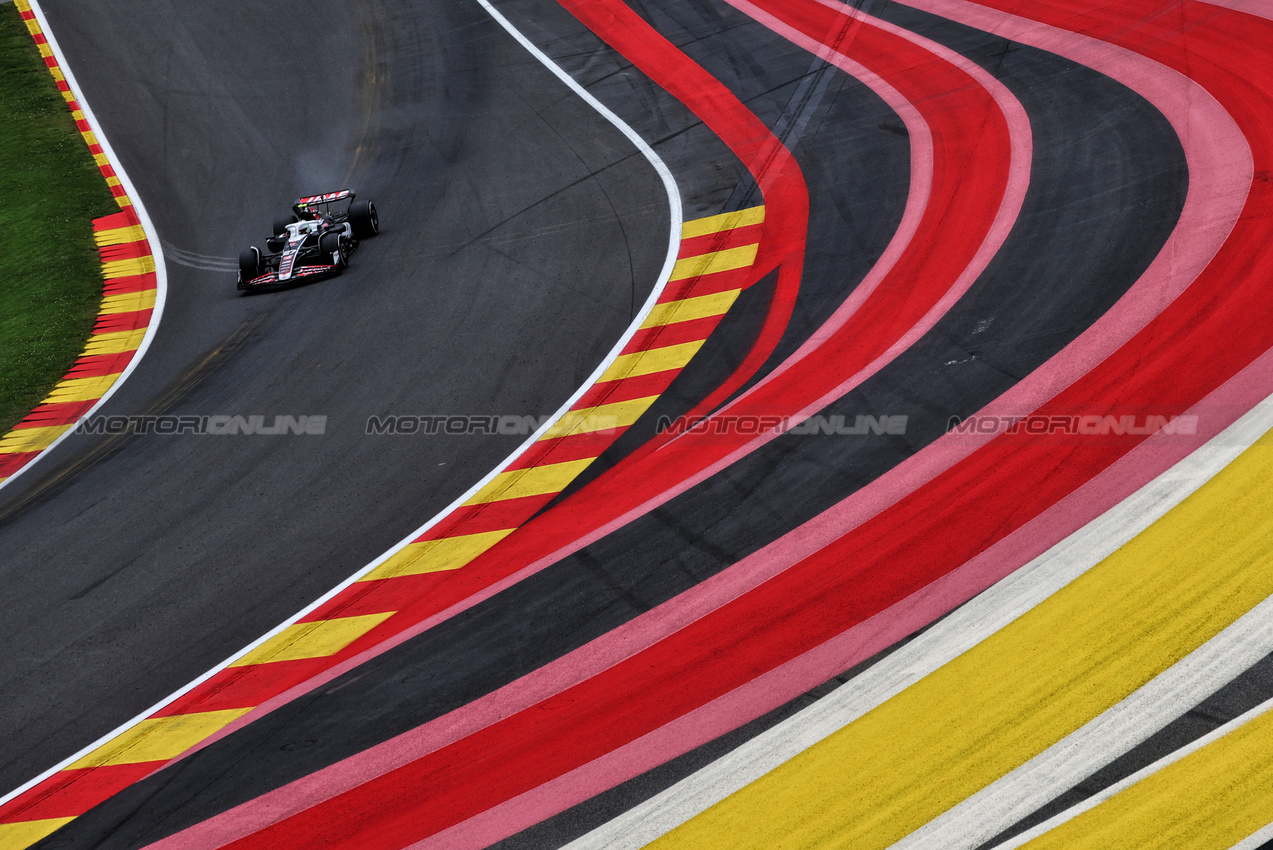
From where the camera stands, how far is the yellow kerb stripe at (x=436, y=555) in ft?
32.6

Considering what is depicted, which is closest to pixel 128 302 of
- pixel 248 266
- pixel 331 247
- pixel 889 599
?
pixel 248 266

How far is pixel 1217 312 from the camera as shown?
Result: 36.6 ft

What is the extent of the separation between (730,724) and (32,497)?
8.41 m

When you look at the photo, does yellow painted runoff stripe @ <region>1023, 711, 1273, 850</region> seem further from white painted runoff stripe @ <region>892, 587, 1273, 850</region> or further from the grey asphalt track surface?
the grey asphalt track surface

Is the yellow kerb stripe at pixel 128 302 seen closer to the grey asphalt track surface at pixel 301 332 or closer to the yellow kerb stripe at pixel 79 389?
the grey asphalt track surface at pixel 301 332

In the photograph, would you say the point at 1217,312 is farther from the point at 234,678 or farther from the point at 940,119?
the point at 234,678

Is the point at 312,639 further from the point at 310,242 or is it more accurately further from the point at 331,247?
the point at 310,242

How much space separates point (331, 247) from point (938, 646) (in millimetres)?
10709

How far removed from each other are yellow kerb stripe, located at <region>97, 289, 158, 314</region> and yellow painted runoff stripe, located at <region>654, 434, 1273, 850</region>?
40.2 feet

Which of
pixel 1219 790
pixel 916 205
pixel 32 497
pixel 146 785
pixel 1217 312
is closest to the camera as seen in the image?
pixel 1219 790

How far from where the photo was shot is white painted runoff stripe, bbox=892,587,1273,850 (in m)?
6.73

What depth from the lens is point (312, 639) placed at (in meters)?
9.33

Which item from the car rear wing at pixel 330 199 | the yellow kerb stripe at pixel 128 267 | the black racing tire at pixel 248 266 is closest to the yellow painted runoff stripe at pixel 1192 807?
the black racing tire at pixel 248 266

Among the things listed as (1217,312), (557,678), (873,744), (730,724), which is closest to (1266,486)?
(1217,312)
